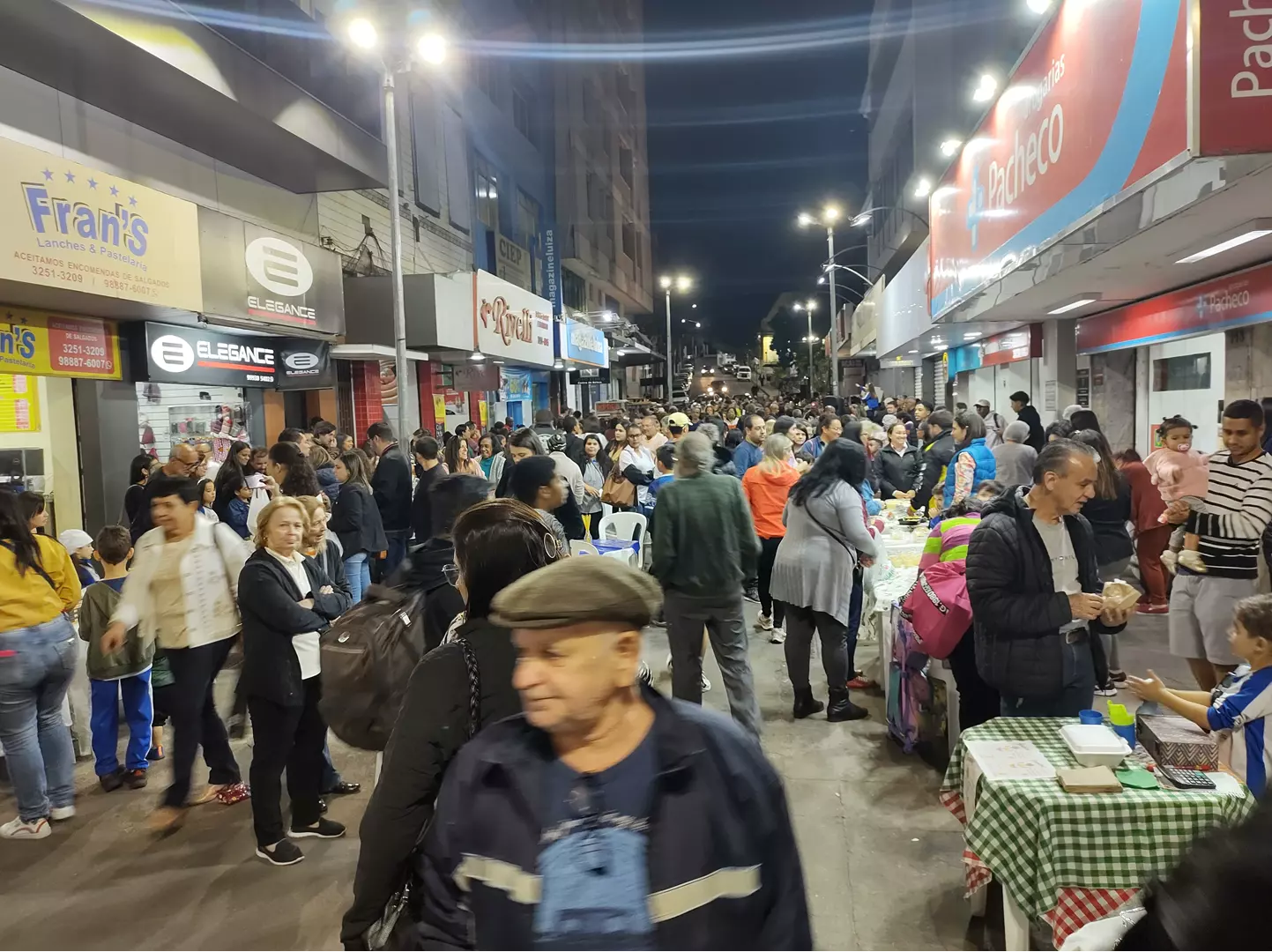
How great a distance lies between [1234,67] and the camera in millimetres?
4211

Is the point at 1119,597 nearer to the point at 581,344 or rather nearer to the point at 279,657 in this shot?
the point at 279,657

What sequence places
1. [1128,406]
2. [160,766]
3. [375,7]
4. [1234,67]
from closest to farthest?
1. [1234,67]
2. [160,766]
3. [375,7]
4. [1128,406]

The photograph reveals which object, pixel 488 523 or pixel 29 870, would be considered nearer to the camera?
pixel 488 523

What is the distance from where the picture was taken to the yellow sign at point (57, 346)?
7734mm

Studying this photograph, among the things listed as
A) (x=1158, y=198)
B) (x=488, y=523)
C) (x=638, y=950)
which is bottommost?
(x=638, y=950)

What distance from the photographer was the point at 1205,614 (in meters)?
5.17

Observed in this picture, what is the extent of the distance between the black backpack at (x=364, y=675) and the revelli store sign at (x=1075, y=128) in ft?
15.4

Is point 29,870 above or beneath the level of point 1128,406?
beneath

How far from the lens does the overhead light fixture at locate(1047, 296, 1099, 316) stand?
10.5 meters

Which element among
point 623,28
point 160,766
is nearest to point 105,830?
point 160,766

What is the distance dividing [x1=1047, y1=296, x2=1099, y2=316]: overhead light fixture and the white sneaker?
11449 mm

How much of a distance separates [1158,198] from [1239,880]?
207 inches

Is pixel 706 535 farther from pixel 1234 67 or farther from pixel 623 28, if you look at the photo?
pixel 623 28

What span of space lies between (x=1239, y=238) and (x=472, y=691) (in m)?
7.01
